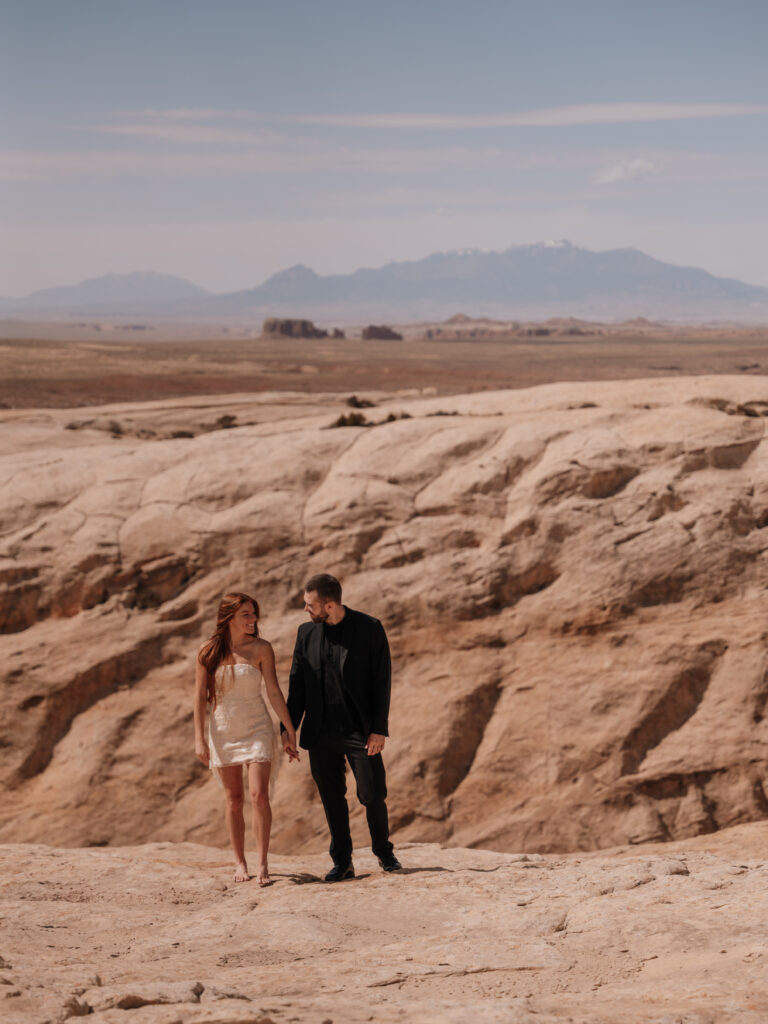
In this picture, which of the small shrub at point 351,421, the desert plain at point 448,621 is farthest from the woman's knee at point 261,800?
the small shrub at point 351,421

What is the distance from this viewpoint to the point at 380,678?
6355 millimetres

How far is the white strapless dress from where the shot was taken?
633 centimetres

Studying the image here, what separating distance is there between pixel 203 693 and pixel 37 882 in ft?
5.34

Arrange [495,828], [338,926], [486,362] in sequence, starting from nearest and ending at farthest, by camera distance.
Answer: [338,926]
[495,828]
[486,362]

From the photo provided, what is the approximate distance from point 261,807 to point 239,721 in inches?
22.8

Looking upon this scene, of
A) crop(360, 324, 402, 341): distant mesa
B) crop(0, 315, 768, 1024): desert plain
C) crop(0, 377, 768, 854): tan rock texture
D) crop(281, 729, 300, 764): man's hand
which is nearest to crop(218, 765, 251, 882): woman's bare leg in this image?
crop(0, 315, 768, 1024): desert plain

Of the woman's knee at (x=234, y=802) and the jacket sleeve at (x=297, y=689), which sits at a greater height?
the jacket sleeve at (x=297, y=689)

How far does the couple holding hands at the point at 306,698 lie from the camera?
20.7ft

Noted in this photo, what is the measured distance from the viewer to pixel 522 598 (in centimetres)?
1036

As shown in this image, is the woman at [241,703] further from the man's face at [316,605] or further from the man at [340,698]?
the man's face at [316,605]

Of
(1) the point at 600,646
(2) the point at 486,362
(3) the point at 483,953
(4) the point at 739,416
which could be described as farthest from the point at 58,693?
(2) the point at 486,362

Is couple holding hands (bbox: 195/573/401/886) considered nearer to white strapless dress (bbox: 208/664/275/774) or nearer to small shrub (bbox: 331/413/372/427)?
white strapless dress (bbox: 208/664/275/774)

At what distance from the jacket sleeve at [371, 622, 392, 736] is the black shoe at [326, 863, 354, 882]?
36.8 inches

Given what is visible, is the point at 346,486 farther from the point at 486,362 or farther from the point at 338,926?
the point at 486,362
